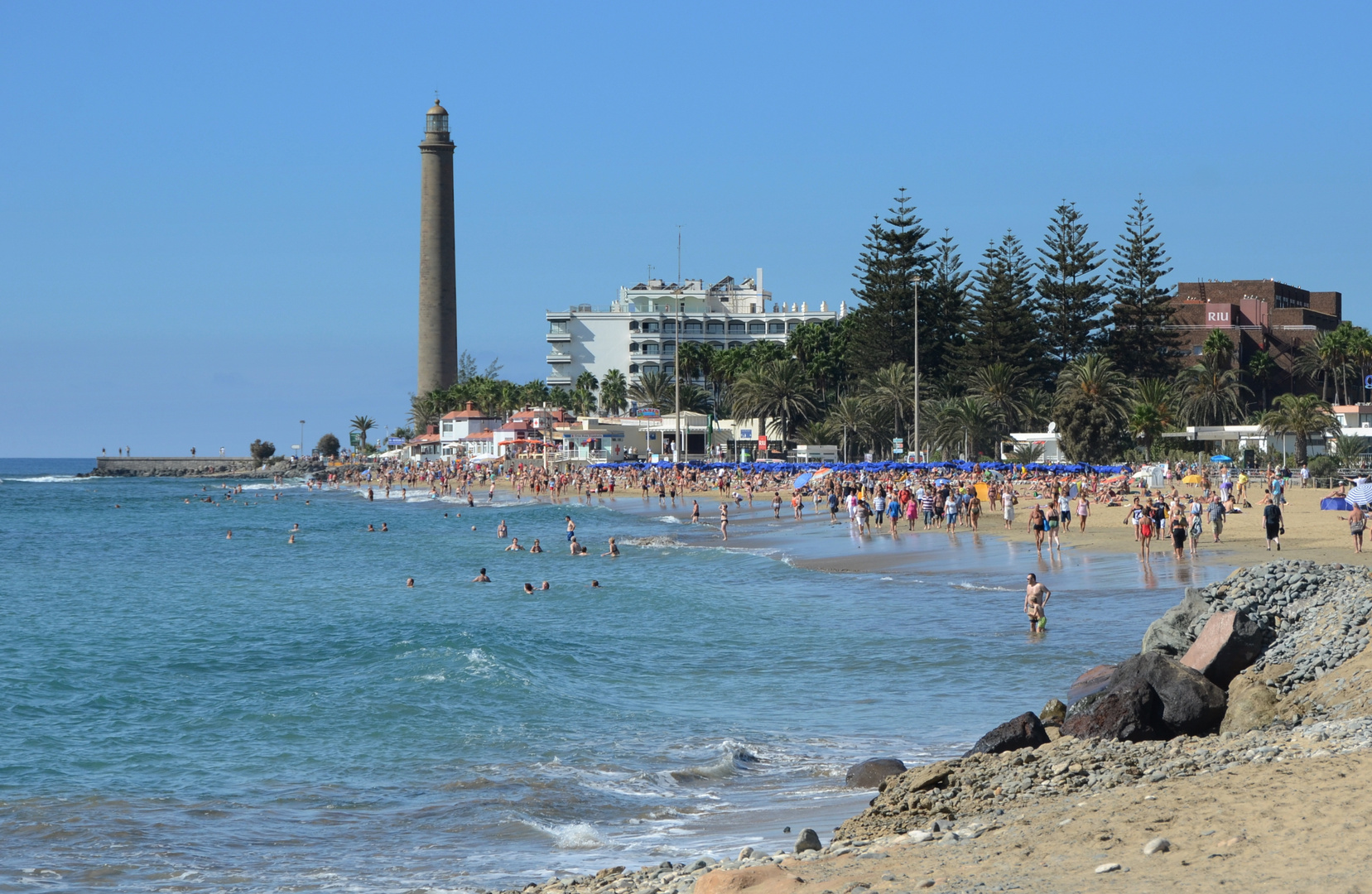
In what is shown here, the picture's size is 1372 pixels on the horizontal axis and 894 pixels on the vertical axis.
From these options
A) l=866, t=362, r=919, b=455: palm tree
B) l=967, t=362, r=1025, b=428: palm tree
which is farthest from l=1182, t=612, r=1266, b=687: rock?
l=866, t=362, r=919, b=455: palm tree

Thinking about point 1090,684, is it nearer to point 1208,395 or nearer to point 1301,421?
point 1301,421

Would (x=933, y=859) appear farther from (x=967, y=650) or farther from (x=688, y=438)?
(x=688, y=438)

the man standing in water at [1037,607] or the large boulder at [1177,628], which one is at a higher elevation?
the large boulder at [1177,628]

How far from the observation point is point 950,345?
6650 centimetres

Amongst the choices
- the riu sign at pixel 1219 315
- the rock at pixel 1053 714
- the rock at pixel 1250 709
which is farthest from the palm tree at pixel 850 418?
the rock at pixel 1250 709

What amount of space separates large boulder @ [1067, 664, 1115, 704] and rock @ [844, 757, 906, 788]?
179 centimetres

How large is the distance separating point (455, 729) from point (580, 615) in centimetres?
903

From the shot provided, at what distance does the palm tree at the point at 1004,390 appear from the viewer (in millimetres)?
61656

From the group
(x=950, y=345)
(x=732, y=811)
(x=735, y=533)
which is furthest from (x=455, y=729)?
(x=950, y=345)

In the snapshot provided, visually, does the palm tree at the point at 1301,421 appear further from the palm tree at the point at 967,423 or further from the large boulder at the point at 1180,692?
the large boulder at the point at 1180,692

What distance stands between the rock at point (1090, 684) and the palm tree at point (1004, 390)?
168 ft

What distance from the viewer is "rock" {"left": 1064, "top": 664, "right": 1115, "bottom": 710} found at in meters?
10.9

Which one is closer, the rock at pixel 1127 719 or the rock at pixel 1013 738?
the rock at pixel 1127 719

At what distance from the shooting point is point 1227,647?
10.7 metres
